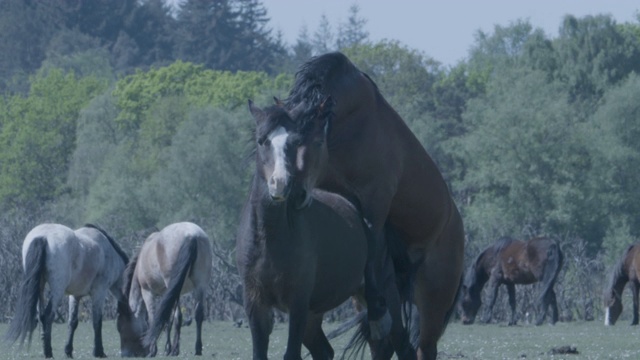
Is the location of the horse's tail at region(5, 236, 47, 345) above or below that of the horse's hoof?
below

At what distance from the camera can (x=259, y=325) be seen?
7.95 meters

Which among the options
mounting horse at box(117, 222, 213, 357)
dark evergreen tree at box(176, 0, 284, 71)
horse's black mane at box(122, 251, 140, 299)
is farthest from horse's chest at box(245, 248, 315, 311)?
dark evergreen tree at box(176, 0, 284, 71)

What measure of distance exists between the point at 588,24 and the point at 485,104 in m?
7.58

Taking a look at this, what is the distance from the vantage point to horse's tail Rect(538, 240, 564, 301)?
2917 cm

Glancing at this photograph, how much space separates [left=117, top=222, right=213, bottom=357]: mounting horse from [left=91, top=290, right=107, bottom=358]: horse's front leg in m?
0.30

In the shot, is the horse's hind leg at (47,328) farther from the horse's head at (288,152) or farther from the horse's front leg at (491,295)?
the horse's front leg at (491,295)

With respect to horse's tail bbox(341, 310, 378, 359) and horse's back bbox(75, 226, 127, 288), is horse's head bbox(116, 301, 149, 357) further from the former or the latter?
horse's tail bbox(341, 310, 378, 359)

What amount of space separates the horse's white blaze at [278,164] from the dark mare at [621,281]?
2238 centimetres

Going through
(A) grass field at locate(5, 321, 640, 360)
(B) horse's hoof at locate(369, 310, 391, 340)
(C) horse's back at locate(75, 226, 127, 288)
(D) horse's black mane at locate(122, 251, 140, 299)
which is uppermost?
(B) horse's hoof at locate(369, 310, 391, 340)

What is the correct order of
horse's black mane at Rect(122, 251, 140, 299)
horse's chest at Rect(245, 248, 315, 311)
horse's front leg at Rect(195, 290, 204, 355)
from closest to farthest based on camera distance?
horse's chest at Rect(245, 248, 315, 311) → horse's front leg at Rect(195, 290, 204, 355) → horse's black mane at Rect(122, 251, 140, 299)

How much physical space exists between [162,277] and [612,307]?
13272 millimetres

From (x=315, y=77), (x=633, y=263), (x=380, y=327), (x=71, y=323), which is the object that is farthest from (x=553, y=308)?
(x=315, y=77)

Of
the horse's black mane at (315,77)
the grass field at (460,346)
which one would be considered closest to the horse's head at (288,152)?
the horse's black mane at (315,77)

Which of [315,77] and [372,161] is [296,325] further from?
[315,77]
